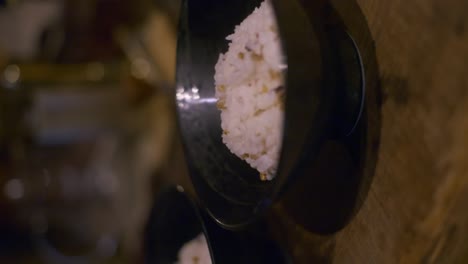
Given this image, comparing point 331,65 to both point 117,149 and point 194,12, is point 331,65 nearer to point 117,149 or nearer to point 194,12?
point 194,12

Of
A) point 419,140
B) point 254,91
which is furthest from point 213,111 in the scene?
point 419,140

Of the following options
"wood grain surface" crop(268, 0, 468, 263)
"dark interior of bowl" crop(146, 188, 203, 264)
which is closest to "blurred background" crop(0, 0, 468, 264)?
"dark interior of bowl" crop(146, 188, 203, 264)

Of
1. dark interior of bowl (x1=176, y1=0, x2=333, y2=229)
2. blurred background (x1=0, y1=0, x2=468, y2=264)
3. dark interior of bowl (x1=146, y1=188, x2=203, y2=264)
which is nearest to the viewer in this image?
dark interior of bowl (x1=176, y1=0, x2=333, y2=229)

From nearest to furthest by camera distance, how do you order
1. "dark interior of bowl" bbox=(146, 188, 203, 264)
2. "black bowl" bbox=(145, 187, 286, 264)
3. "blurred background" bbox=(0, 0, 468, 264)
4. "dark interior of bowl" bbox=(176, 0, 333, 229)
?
"dark interior of bowl" bbox=(176, 0, 333, 229) → "black bowl" bbox=(145, 187, 286, 264) → "dark interior of bowl" bbox=(146, 188, 203, 264) → "blurred background" bbox=(0, 0, 468, 264)

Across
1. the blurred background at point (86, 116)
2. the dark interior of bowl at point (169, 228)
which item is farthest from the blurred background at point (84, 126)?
the dark interior of bowl at point (169, 228)

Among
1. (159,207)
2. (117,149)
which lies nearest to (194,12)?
(159,207)

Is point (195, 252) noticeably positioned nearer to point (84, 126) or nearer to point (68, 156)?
point (84, 126)

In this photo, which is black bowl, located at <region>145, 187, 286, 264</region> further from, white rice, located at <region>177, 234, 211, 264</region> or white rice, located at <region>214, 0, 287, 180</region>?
white rice, located at <region>214, 0, 287, 180</region>
